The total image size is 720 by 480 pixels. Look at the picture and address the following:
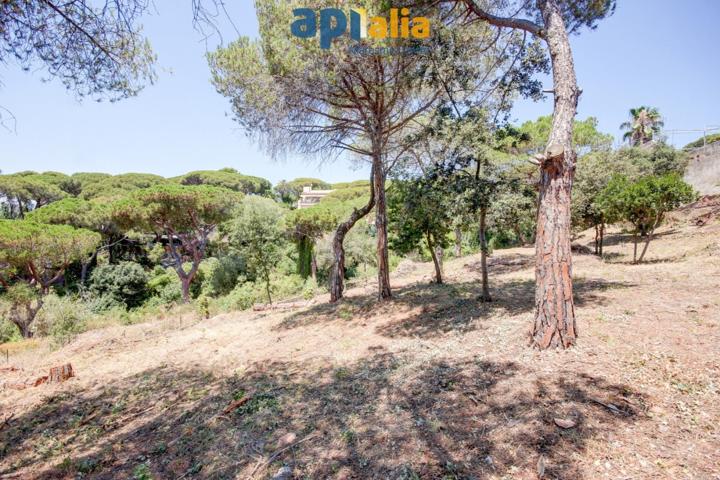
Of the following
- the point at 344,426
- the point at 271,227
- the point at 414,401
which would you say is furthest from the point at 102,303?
the point at 414,401

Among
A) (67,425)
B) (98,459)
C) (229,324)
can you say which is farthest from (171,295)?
(98,459)

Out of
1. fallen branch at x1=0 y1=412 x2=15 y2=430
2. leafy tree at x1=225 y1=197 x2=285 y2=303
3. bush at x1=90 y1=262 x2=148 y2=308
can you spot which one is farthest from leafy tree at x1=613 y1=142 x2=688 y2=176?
bush at x1=90 y1=262 x2=148 y2=308

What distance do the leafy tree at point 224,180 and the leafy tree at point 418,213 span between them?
2900 centimetres

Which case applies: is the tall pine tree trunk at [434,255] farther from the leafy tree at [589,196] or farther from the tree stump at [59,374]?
the tree stump at [59,374]

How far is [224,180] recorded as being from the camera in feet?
111

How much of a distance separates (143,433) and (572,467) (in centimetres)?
399

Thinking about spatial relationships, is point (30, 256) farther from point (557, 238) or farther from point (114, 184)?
point (114, 184)

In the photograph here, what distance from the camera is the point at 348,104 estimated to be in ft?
24.2

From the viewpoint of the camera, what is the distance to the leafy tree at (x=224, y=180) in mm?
33531

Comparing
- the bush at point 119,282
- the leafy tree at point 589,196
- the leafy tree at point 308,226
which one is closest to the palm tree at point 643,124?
the leafy tree at point 589,196

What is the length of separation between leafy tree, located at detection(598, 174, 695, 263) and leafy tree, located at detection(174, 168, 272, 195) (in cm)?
3208

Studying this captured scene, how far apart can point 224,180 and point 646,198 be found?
3368 centimetres

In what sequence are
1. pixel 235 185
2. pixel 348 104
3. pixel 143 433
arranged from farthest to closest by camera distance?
pixel 235 185
pixel 348 104
pixel 143 433

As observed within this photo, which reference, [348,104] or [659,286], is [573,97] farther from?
[348,104]
